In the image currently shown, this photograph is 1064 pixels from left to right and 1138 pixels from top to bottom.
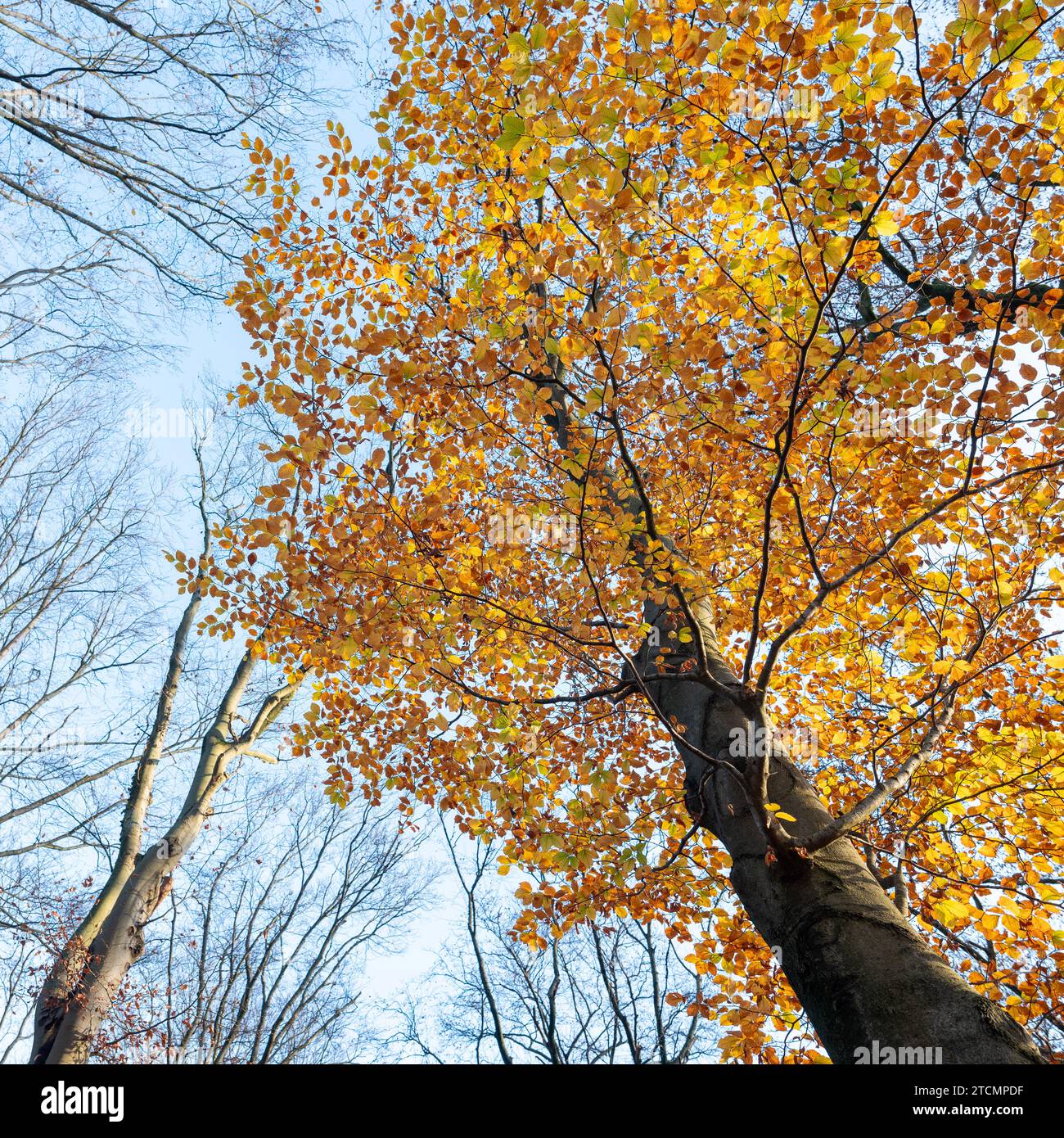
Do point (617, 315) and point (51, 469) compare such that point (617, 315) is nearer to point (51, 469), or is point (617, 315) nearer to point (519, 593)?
point (519, 593)

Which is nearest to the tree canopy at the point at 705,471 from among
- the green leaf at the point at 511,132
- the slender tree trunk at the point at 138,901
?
the green leaf at the point at 511,132

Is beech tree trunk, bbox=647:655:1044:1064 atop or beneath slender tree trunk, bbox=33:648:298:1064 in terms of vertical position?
beneath

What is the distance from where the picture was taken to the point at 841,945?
259 cm

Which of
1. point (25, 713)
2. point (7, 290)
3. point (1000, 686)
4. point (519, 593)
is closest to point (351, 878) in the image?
point (25, 713)

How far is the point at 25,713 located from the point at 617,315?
1081 centimetres

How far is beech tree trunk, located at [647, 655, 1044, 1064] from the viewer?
220 centimetres

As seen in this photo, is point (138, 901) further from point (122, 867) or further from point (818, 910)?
point (818, 910)

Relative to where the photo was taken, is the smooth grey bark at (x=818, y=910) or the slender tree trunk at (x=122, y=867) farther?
the slender tree trunk at (x=122, y=867)

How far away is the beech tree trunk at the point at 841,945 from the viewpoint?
7.21 ft

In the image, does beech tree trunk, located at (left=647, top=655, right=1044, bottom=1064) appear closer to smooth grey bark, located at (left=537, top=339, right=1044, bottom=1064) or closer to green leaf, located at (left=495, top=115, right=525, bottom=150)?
smooth grey bark, located at (left=537, top=339, right=1044, bottom=1064)

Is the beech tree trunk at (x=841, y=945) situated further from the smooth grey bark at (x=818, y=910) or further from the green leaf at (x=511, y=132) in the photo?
the green leaf at (x=511, y=132)

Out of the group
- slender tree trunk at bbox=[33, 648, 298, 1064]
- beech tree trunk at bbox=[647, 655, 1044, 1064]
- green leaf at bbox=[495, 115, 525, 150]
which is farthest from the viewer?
slender tree trunk at bbox=[33, 648, 298, 1064]

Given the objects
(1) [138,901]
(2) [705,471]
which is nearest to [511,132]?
(2) [705,471]

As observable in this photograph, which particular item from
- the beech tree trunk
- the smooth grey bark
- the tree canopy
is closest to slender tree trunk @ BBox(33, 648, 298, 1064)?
the tree canopy
